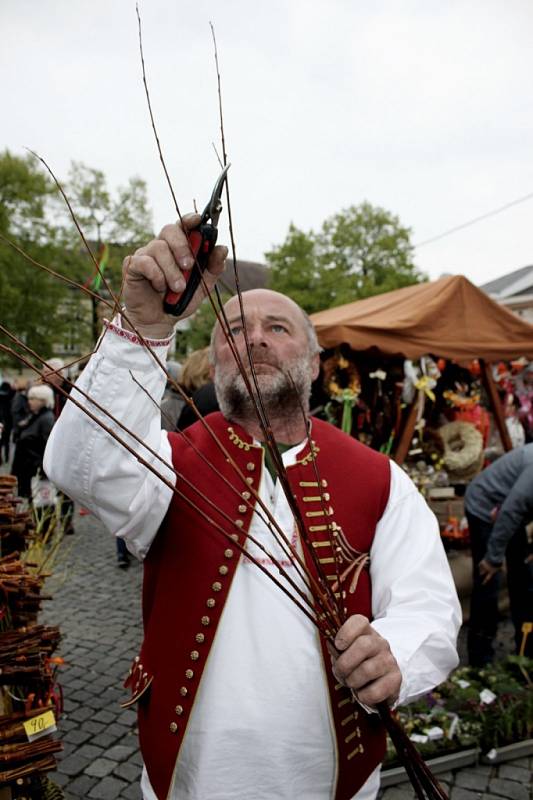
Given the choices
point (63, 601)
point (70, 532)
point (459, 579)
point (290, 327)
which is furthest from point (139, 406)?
point (70, 532)

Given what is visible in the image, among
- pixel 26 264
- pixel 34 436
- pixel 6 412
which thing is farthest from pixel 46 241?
pixel 34 436

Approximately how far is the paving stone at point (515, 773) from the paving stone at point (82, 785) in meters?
2.18

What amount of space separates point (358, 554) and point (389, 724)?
547 mm

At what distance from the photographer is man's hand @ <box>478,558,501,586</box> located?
408cm

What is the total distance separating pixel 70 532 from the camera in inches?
265

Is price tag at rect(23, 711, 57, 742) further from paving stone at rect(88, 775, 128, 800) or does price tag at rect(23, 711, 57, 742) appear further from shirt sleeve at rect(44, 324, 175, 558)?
paving stone at rect(88, 775, 128, 800)

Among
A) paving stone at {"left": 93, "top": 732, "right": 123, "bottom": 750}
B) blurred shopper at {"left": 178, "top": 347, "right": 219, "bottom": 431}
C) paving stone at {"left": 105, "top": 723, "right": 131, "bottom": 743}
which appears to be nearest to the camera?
paving stone at {"left": 93, "top": 732, "right": 123, "bottom": 750}

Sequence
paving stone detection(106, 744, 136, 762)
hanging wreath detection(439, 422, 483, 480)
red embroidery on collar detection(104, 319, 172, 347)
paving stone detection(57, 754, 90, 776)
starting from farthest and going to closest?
hanging wreath detection(439, 422, 483, 480), paving stone detection(106, 744, 136, 762), paving stone detection(57, 754, 90, 776), red embroidery on collar detection(104, 319, 172, 347)

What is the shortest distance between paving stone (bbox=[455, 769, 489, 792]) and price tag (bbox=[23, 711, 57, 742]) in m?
2.31

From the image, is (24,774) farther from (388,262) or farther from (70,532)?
(388,262)

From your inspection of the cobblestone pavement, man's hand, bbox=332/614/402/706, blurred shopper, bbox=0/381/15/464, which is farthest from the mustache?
blurred shopper, bbox=0/381/15/464

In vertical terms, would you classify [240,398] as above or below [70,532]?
above

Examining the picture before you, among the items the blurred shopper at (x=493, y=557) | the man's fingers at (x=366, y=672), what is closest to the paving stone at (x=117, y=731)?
the blurred shopper at (x=493, y=557)

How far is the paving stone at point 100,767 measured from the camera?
10.5 feet
